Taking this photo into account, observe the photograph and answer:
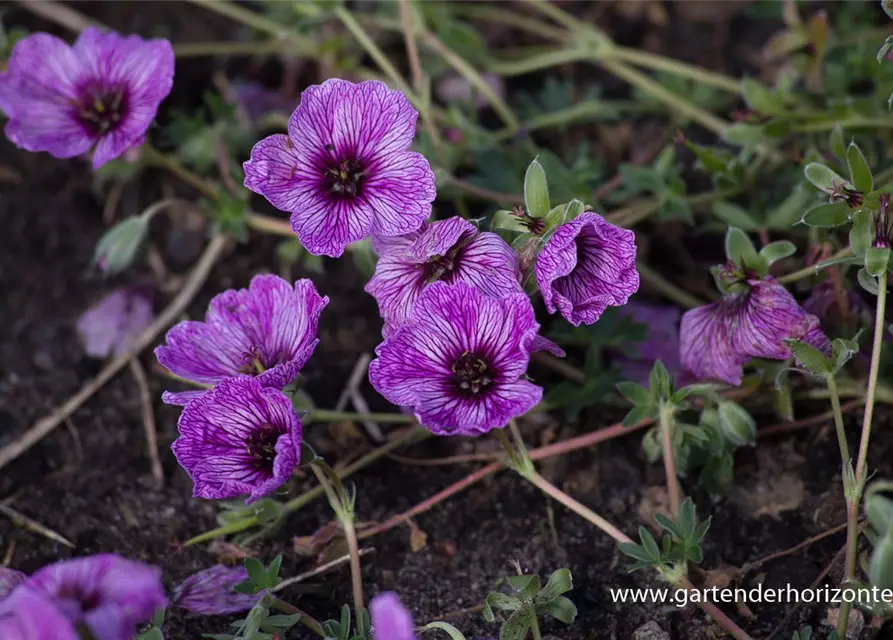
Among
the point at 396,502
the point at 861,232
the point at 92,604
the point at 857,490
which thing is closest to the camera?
the point at 92,604

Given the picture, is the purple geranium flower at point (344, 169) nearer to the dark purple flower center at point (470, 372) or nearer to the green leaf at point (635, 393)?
the dark purple flower center at point (470, 372)

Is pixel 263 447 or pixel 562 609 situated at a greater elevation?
pixel 263 447

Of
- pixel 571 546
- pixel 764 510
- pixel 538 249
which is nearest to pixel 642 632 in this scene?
pixel 571 546

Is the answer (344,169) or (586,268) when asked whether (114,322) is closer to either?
(344,169)

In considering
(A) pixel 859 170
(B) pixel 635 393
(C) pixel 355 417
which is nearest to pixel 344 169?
(C) pixel 355 417

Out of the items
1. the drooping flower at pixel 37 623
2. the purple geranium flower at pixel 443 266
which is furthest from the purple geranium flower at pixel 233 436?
the drooping flower at pixel 37 623

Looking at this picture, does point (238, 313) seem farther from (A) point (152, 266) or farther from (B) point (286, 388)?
(A) point (152, 266)

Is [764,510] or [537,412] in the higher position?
[537,412]
